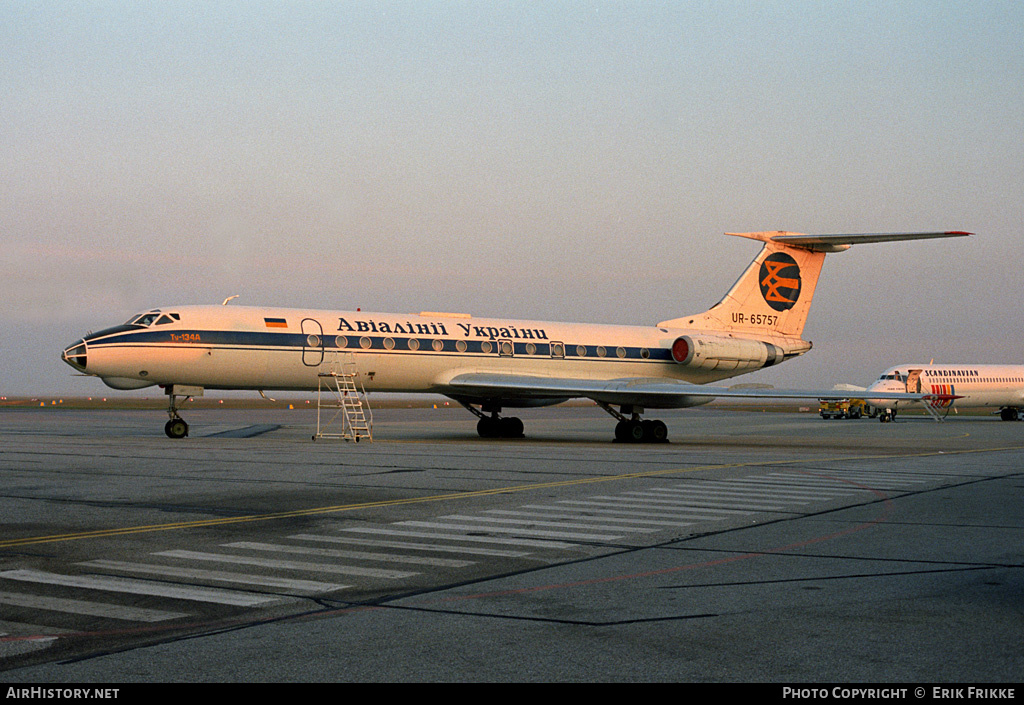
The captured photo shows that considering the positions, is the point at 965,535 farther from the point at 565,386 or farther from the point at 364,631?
the point at 565,386

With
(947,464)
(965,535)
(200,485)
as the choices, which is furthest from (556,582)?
(947,464)

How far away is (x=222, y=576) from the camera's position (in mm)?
7719

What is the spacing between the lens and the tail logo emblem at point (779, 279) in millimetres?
34594

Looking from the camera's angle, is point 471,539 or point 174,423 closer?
point 471,539

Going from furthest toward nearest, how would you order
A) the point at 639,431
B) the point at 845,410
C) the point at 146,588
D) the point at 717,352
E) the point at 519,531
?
the point at 845,410
the point at 717,352
the point at 639,431
the point at 519,531
the point at 146,588

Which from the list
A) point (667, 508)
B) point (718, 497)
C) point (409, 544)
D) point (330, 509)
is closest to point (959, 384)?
point (718, 497)

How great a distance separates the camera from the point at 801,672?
196 inches

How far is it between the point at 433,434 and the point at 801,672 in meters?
27.7

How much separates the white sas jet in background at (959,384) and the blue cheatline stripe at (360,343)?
99.8 ft

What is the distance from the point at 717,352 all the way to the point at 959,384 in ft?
109

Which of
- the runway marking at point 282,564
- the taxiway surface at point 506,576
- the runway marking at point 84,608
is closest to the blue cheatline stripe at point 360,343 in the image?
the taxiway surface at point 506,576

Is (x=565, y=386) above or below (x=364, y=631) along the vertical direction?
above

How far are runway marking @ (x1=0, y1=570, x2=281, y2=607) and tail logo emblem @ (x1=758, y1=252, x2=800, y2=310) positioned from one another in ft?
98.5

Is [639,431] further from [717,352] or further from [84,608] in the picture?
[84,608]
